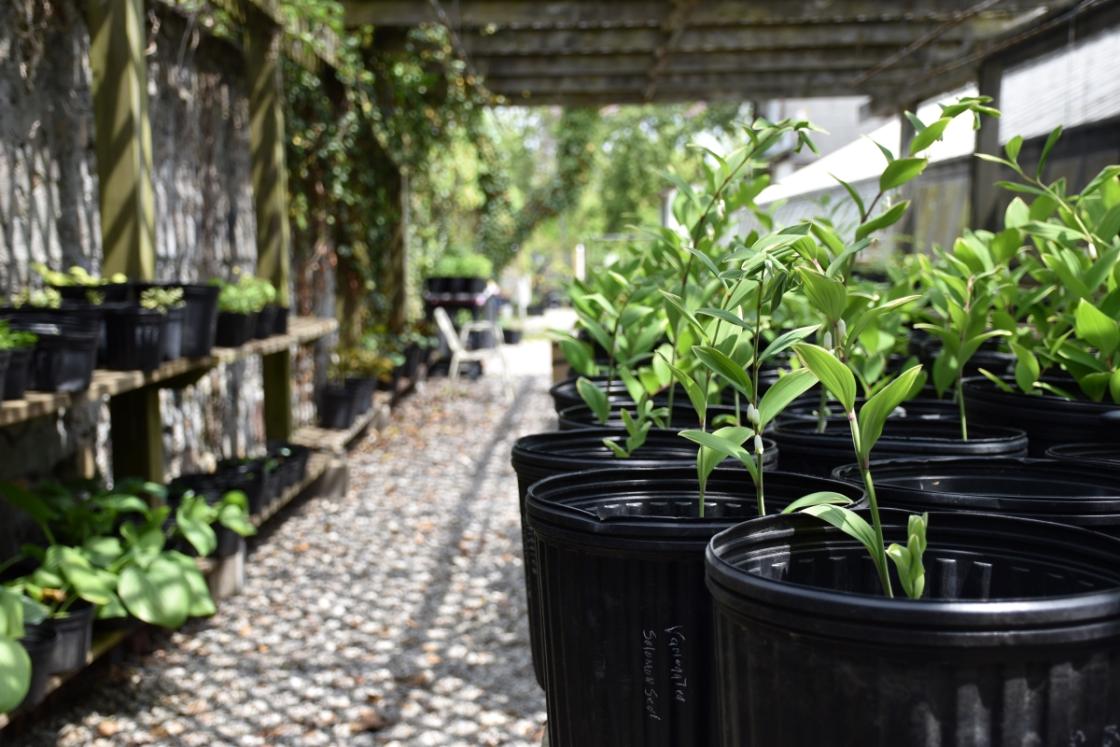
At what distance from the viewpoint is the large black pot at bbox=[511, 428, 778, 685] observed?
123 cm

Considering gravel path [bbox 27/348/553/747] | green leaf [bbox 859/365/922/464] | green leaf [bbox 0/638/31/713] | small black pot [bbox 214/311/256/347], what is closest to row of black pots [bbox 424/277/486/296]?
gravel path [bbox 27/348/553/747]

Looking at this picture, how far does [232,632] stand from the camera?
9.94 feet

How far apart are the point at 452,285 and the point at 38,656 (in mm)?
7163

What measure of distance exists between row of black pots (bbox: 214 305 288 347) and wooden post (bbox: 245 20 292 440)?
15.6 inches

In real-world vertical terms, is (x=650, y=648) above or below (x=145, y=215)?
below

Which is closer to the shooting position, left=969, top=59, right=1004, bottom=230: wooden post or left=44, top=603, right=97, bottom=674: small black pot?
left=44, top=603, right=97, bottom=674: small black pot

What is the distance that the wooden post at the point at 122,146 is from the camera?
9.41 ft

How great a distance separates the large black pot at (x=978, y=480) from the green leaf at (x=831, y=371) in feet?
0.61

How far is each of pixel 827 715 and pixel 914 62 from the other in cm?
759

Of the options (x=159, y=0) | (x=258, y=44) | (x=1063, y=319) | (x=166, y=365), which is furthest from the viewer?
(x=258, y=44)

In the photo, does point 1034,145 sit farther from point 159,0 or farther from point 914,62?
point 914,62

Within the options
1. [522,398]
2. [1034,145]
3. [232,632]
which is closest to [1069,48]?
[1034,145]

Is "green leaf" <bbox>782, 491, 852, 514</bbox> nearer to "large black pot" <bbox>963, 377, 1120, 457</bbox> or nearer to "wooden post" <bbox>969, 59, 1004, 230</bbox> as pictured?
"large black pot" <bbox>963, 377, 1120, 457</bbox>

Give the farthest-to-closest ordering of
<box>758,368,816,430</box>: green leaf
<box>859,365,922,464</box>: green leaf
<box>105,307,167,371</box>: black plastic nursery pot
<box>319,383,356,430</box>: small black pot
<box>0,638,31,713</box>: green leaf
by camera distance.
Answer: <box>319,383,356,430</box>: small black pot, <box>105,307,167,371</box>: black plastic nursery pot, <box>0,638,31,713</box>: green leaf, <box>758,368,816,430</box>: green leaf, <box>859,365,922,464</box>: green leaf
